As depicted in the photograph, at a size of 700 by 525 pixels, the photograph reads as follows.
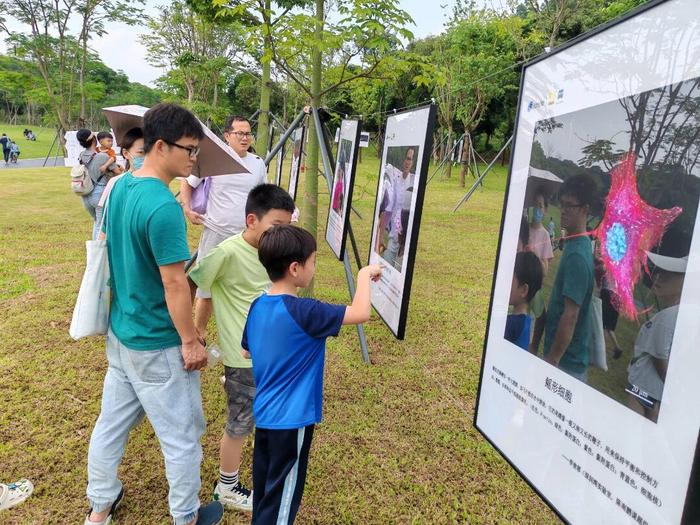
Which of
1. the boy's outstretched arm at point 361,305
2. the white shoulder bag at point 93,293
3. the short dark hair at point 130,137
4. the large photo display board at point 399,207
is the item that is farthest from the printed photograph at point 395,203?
the short dark hair at point 130,137

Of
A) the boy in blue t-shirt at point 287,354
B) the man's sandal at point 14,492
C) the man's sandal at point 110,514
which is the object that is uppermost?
the boy in blue t-shirt at point 287,354

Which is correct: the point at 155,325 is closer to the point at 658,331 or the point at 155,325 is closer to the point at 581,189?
the point at 581,189

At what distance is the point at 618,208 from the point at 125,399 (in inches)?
78.0

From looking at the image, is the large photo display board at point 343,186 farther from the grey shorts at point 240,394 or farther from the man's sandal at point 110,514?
the man's sandal at point 110,514

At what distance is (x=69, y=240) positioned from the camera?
7914 millimetres

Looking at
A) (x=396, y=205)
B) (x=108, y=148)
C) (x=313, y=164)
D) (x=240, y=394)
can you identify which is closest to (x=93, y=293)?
(x=240, y=394)

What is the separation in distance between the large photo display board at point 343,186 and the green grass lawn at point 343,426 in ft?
3.38

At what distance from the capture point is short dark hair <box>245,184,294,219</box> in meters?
2.32

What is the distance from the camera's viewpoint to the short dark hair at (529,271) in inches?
60.0

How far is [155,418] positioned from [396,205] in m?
1.61

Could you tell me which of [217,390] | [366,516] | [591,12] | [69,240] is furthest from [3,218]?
[591,12]

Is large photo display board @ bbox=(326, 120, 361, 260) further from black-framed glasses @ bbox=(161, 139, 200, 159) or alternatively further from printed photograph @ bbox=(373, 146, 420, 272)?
black-framed glasses @ bbox=(161, 139, 200, 159)

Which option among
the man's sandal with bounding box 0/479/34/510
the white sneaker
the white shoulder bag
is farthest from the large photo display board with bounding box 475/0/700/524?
the man's sandal with bounding box 0/479/34/510

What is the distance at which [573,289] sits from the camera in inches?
53.7
